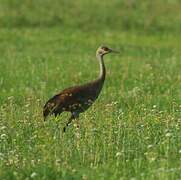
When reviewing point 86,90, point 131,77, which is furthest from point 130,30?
point 86,90

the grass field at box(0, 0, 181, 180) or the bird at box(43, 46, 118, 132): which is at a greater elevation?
the bird at box(43, 46, 118, 132)

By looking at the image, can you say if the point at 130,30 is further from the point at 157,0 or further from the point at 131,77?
the point at 131,77

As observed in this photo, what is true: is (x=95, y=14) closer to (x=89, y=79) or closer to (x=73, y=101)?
(x=89, y=79)

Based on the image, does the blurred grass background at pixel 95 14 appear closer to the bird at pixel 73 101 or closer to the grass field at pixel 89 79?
the grass field at pixel 89 79

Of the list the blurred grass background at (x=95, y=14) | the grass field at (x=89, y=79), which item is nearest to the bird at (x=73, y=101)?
the grass field at (x=89, y=79)

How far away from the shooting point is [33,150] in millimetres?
10203

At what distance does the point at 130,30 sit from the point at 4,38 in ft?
18.1

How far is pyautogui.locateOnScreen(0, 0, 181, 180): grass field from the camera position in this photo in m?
9.64

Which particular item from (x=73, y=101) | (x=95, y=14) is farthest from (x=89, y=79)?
(x=95, y=14)

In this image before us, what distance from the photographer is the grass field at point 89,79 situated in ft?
31.6

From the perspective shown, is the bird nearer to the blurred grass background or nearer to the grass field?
the grass field

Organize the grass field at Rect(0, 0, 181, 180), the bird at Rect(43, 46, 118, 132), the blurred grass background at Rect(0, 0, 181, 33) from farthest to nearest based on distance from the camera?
the blurred grass background at Rect(0, 0, 181, 33) → the bird at Rect(43, 46, 118, 132) → the grass field at Rect(0, 0, 181, 180)

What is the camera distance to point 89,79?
18125mm

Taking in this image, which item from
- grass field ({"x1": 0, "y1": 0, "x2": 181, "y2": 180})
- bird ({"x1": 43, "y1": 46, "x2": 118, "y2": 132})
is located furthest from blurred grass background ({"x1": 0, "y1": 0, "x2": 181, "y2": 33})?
bird ({"x1": 43, "y1": 46, "x2": 118, "y2": 132})
